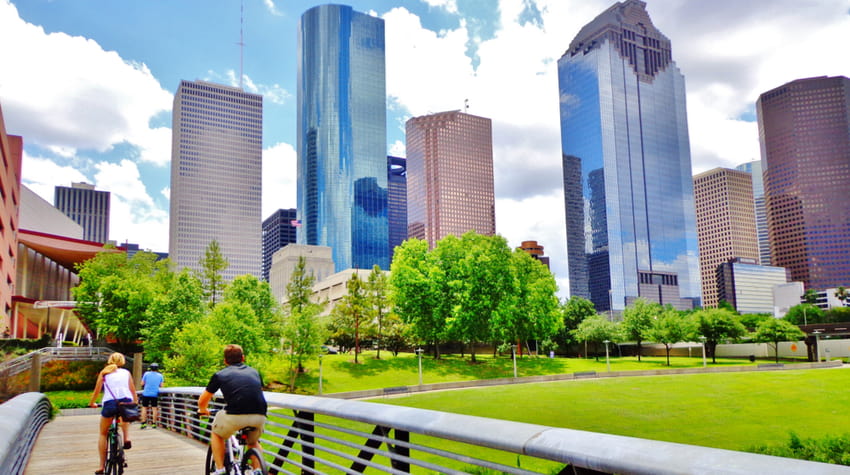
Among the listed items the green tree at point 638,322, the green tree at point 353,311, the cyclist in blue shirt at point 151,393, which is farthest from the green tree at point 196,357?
the green tree at point 638,322

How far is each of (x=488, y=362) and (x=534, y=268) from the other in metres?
17.4

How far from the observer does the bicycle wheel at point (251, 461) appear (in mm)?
8273

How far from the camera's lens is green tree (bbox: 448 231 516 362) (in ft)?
242

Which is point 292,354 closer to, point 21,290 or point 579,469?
point 21,290

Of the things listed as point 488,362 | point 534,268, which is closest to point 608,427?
point 488,362

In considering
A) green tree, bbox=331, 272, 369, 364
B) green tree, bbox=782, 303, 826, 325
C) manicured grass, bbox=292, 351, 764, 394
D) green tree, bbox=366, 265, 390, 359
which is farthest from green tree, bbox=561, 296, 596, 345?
green tree, bbox=782, 303, 826, 325

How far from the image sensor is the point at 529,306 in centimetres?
8025

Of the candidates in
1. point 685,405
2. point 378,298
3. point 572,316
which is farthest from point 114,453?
point 572,316

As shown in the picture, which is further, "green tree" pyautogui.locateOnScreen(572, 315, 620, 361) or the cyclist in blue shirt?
"green tree" pyautogui.locateOnScreen(572, 315, 620, 361)

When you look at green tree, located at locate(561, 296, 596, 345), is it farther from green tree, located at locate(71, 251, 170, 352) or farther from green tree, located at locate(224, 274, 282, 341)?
green tree, located at locate(71, 251, 170, 352)

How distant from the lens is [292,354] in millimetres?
59875

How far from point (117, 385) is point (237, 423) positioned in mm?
4313

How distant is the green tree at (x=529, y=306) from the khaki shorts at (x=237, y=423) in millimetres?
66595

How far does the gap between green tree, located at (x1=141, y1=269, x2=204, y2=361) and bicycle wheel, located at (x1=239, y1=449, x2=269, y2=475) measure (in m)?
50.9
